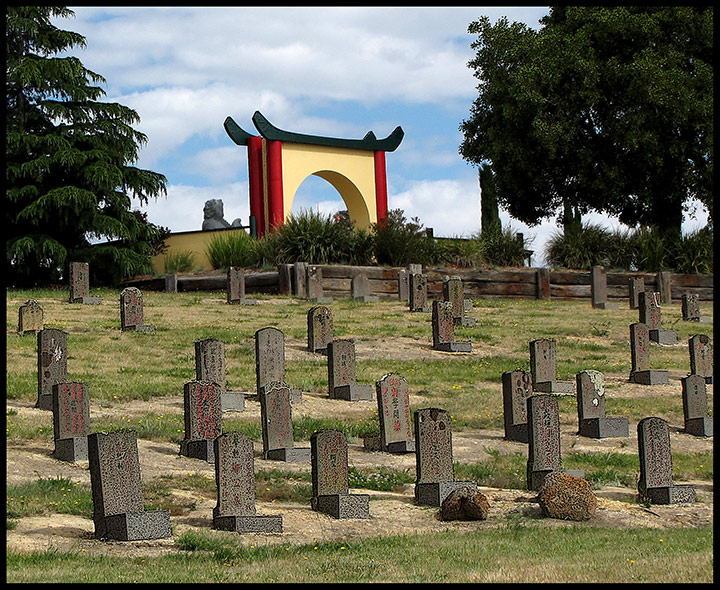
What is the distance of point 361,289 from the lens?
26078 mm

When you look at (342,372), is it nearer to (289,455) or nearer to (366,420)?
(366,420)

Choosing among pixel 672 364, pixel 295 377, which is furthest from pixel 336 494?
pixel 672 364

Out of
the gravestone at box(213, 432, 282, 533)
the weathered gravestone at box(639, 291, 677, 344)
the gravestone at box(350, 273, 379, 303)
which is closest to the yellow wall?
the gravestone at box(350, 273, 379, 303)

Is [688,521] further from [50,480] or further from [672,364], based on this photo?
[672,364]

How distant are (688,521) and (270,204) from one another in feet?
86.7

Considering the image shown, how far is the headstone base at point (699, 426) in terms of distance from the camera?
13109mm

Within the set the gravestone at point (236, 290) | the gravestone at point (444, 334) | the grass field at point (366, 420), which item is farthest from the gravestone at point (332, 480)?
the gravestone at point (236, 290)

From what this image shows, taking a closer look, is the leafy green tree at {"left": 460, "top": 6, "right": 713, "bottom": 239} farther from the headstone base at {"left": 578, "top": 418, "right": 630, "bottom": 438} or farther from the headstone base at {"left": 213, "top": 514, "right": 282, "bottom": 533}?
the headstone base at {"left": 213, "top": 514, "right": 282, "bottom": 533}

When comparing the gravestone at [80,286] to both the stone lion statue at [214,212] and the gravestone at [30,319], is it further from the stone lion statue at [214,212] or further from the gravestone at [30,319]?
the stone lion statue at [214,212]

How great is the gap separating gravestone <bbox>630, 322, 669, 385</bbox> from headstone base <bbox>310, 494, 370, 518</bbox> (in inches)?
329

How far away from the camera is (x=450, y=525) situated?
8.84 meters

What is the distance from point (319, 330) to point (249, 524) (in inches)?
380

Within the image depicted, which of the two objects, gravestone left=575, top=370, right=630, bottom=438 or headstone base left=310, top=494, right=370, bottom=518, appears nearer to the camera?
headstone base left=310, top=494, right=370, bottom=518

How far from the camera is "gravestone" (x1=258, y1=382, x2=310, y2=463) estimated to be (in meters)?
11.0
